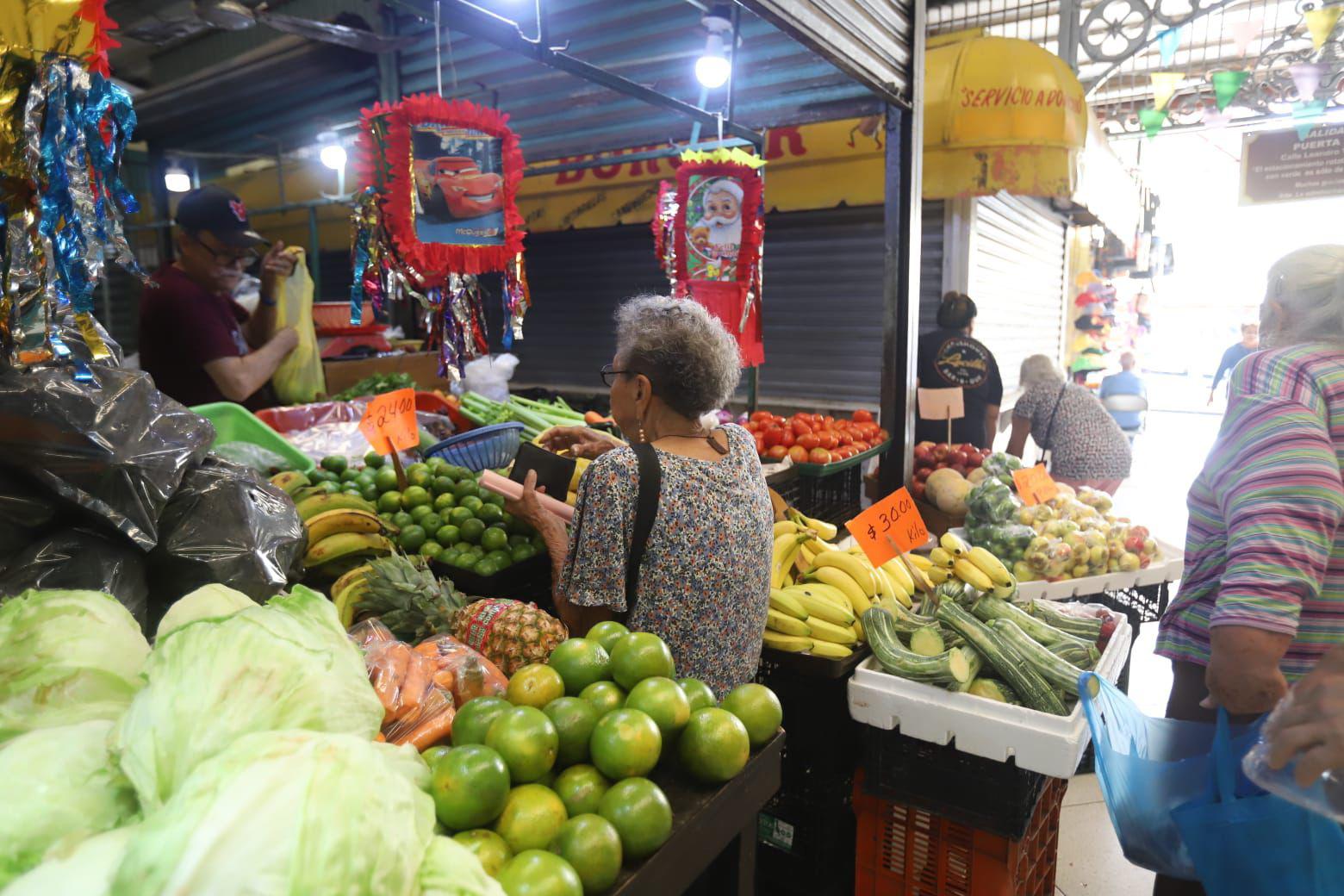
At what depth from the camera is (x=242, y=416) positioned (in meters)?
3.31

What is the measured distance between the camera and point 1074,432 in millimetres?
5512

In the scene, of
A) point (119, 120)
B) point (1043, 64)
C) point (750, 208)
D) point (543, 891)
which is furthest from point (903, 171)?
point (543, 891)

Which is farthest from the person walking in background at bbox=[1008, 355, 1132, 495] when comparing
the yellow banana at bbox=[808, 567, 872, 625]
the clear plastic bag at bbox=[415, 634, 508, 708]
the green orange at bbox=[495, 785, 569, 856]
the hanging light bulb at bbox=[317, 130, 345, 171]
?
the hanging light bulb at bbox=[317, 130, 345, 171]

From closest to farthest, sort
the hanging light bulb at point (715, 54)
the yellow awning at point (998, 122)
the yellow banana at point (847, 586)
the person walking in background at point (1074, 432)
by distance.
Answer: the yellow banana at point (847, 586) → the hanging light bulb at point (715, 54) → the person walking in background at point (1074, 432) → the yellow awning at point (998, 122)

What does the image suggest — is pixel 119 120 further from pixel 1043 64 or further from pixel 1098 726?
pixel 1043 64

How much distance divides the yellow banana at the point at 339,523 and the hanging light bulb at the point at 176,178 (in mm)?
9528

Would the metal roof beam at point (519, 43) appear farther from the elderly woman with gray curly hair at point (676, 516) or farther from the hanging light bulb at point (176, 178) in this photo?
the hanging light bulb at point (176, 178)

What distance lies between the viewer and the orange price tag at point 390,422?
305 cm

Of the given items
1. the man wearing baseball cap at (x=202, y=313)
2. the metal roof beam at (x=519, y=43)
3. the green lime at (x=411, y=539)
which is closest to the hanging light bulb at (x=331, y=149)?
the man wearing baseball cap at (x=202, y=313)

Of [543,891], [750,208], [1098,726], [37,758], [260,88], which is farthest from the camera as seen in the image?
[260,88]

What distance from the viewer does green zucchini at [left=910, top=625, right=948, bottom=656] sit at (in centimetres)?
256

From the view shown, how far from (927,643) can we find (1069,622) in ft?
2.09

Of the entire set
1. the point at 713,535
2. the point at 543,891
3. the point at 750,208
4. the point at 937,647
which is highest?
the point at 750,208

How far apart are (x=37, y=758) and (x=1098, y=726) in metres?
2.11
